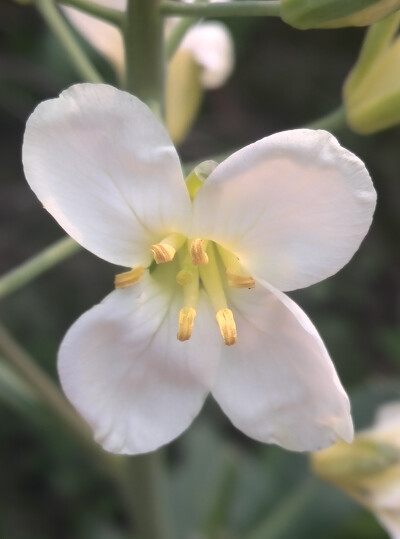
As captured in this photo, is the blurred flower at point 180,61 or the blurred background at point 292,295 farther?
the blurred background at point 292,295

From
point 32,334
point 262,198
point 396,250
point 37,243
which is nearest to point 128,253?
point 262,198

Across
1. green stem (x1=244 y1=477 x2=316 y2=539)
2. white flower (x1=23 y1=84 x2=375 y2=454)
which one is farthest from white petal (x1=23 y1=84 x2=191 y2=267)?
green stem (x1=244 y1=477 x2=316 y2=539)

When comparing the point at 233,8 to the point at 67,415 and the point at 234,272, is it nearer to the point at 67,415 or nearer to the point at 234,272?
the point at 234,272

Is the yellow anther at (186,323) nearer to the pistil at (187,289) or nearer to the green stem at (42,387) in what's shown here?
the pistil at (187,289)

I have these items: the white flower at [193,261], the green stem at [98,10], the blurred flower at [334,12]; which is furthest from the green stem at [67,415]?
the blurred flower at [334,12]

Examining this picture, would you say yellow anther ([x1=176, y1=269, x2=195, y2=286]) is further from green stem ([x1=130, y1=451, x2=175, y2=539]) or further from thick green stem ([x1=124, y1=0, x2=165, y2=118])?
green stem ([x1=130, y1=451, x2=175, y2=539])

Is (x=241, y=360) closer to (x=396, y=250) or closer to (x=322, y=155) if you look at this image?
(x=322, y=155)

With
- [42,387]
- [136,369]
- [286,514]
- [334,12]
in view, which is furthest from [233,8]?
[286,514]
